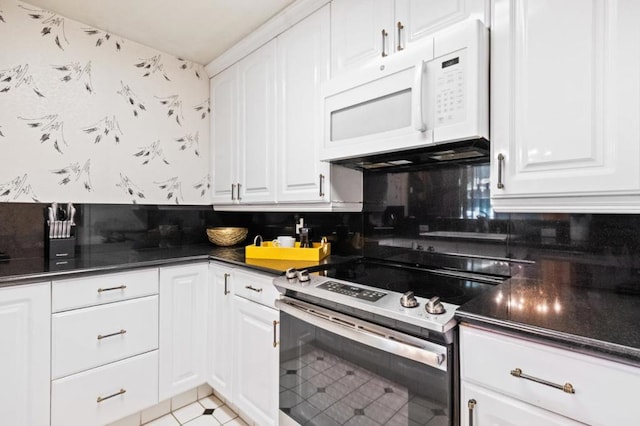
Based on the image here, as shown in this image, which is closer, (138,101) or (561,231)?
(561,231)

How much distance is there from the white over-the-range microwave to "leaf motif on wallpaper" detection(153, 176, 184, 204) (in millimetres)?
1561

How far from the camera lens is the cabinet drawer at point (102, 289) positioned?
4.98ft

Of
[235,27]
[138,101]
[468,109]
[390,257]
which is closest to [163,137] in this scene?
[138,101]

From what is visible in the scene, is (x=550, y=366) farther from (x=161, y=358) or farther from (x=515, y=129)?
(x=161, y=358)

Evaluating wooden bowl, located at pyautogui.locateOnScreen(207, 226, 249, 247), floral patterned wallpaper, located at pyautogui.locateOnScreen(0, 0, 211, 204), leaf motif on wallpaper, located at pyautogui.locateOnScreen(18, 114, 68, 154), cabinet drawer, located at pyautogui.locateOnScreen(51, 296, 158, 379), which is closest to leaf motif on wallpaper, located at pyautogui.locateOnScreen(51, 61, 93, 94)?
floral patterned wallpaper, located at pyautogui.locateOnScreen(0, 0, 211, 204)

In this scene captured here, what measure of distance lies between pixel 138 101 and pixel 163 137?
0.96ft

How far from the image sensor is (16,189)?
73.1 inches

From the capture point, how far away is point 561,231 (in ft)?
4.12

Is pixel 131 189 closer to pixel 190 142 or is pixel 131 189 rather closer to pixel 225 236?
pixel 190 142

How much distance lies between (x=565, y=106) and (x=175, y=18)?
2.12 meters

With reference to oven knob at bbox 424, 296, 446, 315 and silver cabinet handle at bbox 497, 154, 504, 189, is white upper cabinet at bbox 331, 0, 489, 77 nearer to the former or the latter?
silver cabinet handle at bbox 497, 154, 504, 189

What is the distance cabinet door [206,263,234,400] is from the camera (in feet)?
6.14

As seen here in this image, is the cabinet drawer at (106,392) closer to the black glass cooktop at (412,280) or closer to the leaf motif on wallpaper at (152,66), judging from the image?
the black glass cooktop at (412,280)

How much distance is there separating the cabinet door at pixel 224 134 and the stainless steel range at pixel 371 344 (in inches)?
48.7
